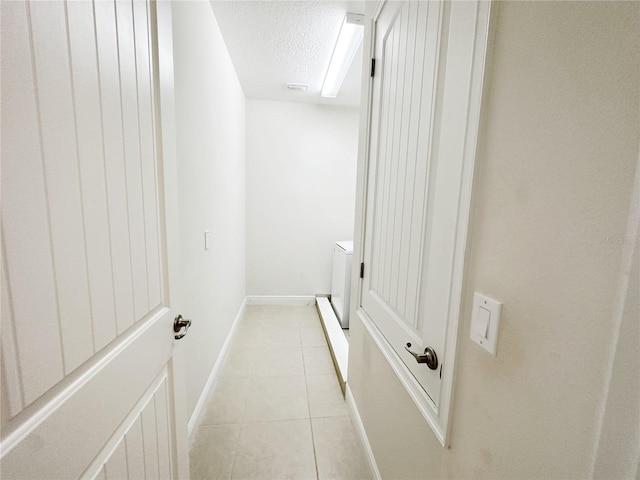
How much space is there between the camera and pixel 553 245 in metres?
0.43

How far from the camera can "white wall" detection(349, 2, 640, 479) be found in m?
0.35

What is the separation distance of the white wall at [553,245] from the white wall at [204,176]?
48.5 inches

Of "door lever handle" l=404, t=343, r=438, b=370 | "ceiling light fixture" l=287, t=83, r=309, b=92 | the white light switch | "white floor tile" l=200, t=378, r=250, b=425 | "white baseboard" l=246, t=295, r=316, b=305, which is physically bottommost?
"white floor tile" l=200, t=378, r=250, b=425

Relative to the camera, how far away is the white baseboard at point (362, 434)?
1.22 m

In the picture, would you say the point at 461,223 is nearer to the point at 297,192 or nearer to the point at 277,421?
the point at 277,421

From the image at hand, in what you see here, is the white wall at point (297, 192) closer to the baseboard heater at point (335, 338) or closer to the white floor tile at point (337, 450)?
the baseboard heater at point (335, 338)

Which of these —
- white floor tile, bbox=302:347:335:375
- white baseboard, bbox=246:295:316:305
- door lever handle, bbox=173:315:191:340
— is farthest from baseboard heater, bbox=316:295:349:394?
door lever handle, bbox=173:315:191:340

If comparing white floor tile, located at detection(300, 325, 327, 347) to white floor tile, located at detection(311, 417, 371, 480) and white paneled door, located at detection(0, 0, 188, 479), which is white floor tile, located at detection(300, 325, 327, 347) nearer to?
white floor tile, located at detection(311, 417, 371, 480)

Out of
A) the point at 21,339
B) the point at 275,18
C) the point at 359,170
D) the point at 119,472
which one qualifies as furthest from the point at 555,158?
the point at 275,18

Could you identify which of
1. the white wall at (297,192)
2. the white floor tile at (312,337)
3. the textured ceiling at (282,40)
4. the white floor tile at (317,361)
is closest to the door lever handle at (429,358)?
the white floor tile at (317,361)

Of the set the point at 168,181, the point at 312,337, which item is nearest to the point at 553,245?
the point at 168,181

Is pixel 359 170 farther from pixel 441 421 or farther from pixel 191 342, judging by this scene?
pixel 191 342

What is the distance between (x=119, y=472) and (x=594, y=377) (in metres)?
1.00

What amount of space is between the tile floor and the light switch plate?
1197 millimetres
